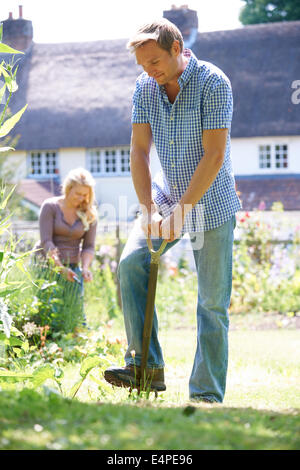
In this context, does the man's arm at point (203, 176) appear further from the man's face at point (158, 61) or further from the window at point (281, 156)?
the window at point (281, 156)

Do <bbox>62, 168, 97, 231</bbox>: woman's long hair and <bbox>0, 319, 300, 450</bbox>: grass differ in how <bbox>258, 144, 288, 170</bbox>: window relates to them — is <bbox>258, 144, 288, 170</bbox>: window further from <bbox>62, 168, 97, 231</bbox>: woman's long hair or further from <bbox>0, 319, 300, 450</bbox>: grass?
<bbox>0, 319, 300, 450</bbox>: grass

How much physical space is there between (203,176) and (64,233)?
10.1ft

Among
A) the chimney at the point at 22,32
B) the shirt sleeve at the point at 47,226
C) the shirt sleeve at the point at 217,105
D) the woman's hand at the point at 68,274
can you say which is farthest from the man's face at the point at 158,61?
the chimney at the point at 22,32

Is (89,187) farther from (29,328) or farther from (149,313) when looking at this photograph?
(149,313)

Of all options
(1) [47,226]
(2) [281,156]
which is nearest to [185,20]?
(2) [281,156]

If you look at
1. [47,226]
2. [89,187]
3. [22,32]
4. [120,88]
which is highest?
[22,32]

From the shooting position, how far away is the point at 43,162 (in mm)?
24031

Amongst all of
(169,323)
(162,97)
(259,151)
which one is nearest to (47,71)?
(259,151)

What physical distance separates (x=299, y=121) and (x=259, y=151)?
5.31 feet

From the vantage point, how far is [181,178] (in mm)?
3477

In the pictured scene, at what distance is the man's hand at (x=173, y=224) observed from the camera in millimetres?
3254

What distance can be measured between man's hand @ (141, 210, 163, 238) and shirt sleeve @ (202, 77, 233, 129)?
0.50 m

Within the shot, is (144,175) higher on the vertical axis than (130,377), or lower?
higher

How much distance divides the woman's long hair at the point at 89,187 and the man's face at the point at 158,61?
279 centimetres
